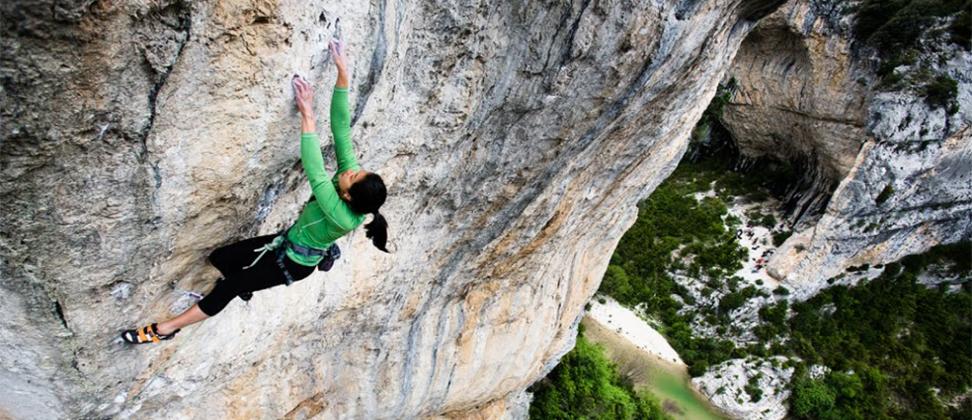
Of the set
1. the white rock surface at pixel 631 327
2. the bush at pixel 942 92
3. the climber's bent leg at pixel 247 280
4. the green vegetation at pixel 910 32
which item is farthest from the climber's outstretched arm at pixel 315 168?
the bush at pixel 942 92

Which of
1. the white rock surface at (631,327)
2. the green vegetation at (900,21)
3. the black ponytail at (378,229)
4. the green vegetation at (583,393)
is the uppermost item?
the green vegetation at (900,21)

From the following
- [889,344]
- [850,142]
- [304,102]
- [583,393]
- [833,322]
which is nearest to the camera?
[304,102]

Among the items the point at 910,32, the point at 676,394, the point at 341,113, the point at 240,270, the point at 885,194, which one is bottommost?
the point at 676,394

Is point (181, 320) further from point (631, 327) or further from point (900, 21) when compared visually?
point (900, 21)

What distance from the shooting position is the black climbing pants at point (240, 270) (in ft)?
10.7

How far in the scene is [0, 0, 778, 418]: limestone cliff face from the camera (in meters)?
2.28

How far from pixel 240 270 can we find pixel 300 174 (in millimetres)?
685

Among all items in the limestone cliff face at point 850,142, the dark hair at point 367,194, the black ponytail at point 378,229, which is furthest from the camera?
the limestone cliff face at point 850,142

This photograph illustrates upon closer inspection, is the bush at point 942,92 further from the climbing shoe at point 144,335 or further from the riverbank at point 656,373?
the climbing shoe at point 144,335

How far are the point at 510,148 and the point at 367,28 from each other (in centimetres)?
181

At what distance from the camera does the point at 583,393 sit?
13.2m

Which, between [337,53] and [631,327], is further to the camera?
[631,327]

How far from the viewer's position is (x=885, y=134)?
16.7m

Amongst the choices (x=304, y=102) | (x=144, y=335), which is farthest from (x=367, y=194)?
(x=144, y=335)
